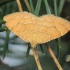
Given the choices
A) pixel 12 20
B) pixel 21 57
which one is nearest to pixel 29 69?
pixel 21 57

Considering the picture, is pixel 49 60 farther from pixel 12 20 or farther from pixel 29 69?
pixel 12 20

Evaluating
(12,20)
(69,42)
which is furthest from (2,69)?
(12,20)

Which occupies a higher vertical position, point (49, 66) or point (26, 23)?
point (26, 23)

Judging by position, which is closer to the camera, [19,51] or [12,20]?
[12,20]

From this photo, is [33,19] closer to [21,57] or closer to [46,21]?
[46,21]

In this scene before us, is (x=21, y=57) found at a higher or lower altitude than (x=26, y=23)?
lower

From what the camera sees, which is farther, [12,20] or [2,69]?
[2,69]
